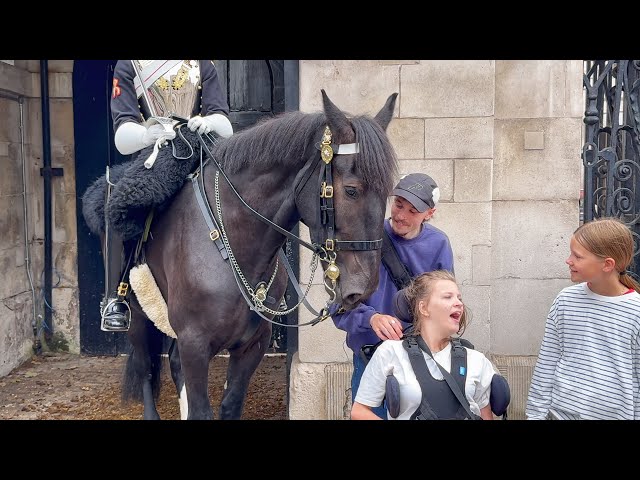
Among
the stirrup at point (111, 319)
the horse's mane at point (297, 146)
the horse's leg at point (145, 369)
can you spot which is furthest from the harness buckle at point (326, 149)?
the horse's leg at point (145, 369)

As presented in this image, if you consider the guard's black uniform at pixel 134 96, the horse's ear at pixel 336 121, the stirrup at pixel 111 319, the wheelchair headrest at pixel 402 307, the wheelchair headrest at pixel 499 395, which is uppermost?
the guard's black uniform at pixel 134 96

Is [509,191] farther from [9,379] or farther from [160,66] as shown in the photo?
[9,379]

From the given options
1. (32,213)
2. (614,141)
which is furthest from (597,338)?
(32,213)

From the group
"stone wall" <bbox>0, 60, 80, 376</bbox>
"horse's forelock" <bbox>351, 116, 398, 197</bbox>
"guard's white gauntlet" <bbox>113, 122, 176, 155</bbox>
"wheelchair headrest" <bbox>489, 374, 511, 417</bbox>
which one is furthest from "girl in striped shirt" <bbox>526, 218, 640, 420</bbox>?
"stone wall" <bbox>0, 60, 80, 376</bbox>

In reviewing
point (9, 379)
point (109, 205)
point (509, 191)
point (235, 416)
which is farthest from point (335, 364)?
point (9, 379)

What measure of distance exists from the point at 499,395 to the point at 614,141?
2.93 metres

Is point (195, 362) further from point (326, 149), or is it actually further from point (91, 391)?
point (91, 391)

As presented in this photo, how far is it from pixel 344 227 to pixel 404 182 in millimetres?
444

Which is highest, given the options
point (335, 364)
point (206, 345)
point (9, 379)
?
A: point (206, 345)

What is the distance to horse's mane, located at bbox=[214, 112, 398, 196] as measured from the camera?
2875mm

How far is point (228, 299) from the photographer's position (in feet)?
11.2

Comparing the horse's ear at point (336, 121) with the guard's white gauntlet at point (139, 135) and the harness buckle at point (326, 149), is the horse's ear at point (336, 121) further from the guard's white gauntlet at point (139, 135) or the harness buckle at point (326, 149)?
the guard's white gauntlet at point (139, 135)

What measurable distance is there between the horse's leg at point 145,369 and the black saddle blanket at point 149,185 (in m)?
0.90

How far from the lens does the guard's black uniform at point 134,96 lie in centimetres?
389
